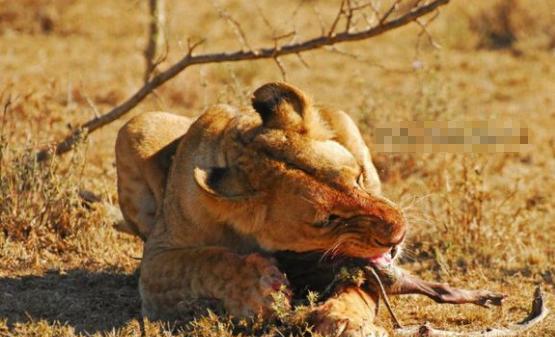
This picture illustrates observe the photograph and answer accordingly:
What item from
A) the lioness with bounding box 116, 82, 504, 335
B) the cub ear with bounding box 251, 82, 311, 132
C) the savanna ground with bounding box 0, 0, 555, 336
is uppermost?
the cub ear with bounding box 251, 82, 311, 132

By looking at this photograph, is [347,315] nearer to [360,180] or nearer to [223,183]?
[360,180]

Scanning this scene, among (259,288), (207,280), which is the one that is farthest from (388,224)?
(207,280)

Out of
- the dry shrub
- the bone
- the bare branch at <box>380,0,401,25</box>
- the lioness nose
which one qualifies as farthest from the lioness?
the bare branch at <box>380,0,401,25</box>

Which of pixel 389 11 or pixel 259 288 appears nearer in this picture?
pixel 259 288

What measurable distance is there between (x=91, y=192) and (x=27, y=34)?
7.00m

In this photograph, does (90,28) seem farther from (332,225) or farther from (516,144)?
(332,225)

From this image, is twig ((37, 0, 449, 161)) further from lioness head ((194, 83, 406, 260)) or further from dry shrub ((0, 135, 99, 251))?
lioness head ((194, 83, 406, 260))

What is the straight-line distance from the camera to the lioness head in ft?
16.2

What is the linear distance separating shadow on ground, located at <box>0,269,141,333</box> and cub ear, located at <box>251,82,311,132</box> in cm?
126

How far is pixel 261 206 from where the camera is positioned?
16.8ft

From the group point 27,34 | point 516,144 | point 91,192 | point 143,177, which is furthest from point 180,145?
point 27,34

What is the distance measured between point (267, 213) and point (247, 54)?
274 centimetres

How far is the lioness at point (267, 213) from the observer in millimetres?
4961

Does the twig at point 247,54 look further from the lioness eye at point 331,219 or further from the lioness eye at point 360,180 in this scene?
the lioness eye at point 331,219
